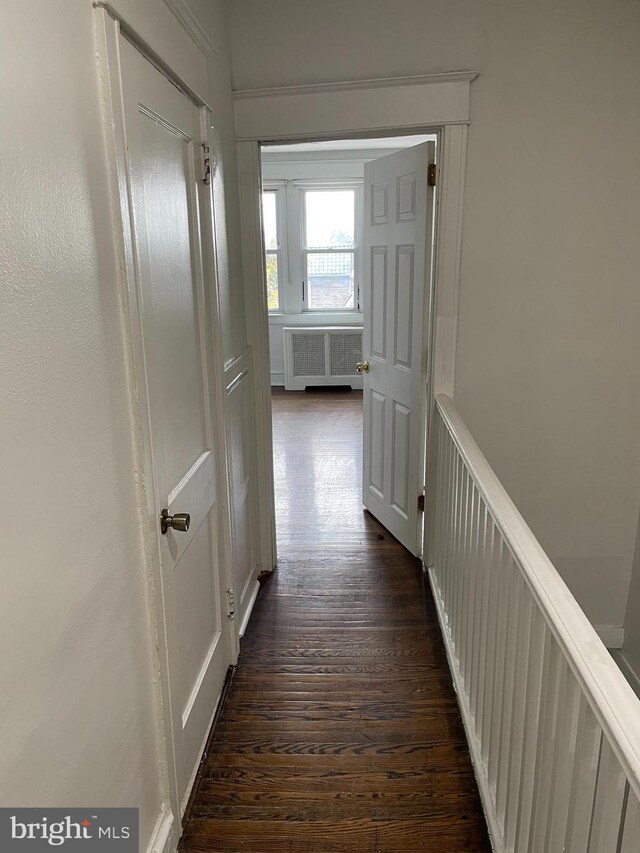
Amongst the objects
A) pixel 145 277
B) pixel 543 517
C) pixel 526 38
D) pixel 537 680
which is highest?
pixel 526 38

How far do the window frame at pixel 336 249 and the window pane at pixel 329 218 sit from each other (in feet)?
0.12

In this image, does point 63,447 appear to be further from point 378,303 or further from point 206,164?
point 378,303

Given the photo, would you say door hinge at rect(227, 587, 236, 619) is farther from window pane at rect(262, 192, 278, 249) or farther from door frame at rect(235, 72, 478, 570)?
window pane at rect(262, 192, 278, 249)

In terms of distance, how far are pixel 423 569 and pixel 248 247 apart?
1.84m

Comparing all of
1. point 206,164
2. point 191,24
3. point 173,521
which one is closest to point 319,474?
point 206,164

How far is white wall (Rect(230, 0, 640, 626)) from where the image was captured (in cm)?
247

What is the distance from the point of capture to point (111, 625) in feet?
4.22

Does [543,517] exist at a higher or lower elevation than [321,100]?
lower

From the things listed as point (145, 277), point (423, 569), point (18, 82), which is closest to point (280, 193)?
point (423, 569)

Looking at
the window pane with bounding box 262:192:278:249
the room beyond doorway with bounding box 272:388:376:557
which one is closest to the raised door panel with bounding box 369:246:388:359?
the room beyond doorway with bounding box 272:388:376:557

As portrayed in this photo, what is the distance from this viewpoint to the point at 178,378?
174 cm

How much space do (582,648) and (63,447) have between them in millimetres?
955

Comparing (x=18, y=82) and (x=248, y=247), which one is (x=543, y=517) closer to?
(x=248, y=247)

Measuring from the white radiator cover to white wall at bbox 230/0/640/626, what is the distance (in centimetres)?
435
